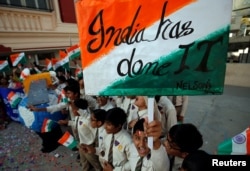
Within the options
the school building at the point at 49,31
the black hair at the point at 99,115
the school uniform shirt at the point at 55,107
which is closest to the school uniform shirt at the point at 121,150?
the black hair at the point at 99,115

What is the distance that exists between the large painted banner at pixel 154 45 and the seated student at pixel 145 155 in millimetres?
440

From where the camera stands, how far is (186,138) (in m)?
1.25

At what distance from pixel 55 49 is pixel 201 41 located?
8.40m

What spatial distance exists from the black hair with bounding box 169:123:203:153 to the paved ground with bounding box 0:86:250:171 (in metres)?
1.80

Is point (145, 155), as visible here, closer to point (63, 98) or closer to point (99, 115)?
point (99, 115)

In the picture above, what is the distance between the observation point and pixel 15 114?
14.2 feet

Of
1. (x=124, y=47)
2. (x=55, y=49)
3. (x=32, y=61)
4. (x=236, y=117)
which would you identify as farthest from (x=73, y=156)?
(x=55, y=49)

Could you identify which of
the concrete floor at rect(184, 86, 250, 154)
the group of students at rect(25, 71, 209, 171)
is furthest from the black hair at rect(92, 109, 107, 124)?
the concrete floor at rect(184, 86, 250, 154)

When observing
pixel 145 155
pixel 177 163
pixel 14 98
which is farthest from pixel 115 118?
pixel 14 98

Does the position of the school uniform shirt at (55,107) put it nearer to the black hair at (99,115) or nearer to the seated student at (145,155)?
the black hair at (99,115)

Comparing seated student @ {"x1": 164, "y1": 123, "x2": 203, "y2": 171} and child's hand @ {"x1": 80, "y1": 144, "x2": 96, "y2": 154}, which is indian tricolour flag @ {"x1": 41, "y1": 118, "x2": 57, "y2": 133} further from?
seated student @ {"x1": 164, "y1": 123, "x2": 203, "y2": 171}

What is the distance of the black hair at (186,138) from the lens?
4.08 feet

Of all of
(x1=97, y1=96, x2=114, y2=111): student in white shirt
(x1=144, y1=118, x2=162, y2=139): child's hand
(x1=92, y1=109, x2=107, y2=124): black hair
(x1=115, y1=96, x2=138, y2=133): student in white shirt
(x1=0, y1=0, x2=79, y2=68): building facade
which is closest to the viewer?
(x1=144, y1=118, x2=162, y2=139): child's hand

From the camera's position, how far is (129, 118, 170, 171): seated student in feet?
3.90
